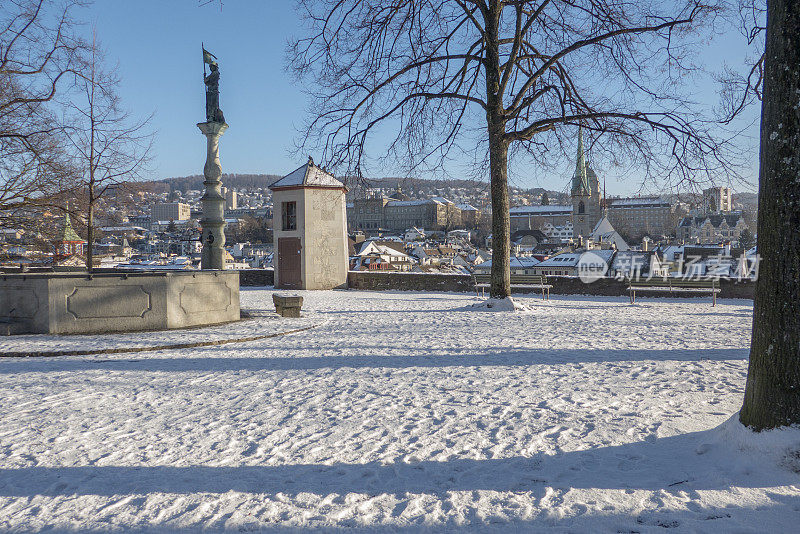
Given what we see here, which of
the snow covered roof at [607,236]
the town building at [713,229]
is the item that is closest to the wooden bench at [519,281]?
the snow covered roof at [607,236]

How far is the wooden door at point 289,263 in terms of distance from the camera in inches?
1136

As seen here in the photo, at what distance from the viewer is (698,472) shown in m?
3.82

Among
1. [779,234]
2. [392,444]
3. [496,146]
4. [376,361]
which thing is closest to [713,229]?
[496,146]

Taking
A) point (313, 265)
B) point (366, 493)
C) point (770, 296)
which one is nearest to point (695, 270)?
point (313, 265)

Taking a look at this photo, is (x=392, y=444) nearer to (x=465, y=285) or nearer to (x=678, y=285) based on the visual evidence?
(x=678, y=285)

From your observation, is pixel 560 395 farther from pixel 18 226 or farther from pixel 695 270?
pixel 695 270

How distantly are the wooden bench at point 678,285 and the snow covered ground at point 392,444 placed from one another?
10566mm

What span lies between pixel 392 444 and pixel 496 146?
12378mm

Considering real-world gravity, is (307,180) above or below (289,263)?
above

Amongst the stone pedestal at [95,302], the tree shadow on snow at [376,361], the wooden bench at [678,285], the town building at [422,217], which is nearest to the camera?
the tree shadow on snow at [376,361]

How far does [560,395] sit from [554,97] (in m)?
12.9

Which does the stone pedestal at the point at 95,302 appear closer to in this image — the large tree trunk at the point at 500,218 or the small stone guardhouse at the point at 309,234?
the large tree trunk at the point at 500,218

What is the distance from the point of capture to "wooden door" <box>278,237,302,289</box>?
1136 inches

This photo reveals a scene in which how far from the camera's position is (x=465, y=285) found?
2422 centimetres
